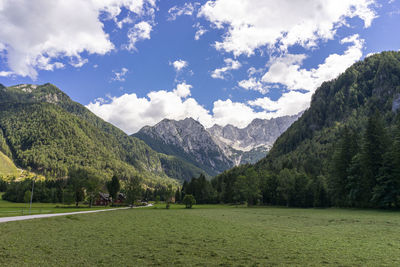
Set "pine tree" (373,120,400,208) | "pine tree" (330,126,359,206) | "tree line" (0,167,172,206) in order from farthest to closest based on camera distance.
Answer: "tree line" (0,167,172,206) < "pine tree" (330,126,359,206) < "pine tree" (373,120,400,208)

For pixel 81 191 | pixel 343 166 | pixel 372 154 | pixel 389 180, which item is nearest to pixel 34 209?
pixel 81 191

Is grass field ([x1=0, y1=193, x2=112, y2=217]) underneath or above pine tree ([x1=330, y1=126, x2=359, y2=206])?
underneath

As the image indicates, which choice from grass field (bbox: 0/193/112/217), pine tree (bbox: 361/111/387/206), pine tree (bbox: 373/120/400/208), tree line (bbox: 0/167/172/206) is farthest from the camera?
tree line (bbox: 0/167/172/206)

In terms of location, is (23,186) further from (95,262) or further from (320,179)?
(95,262)

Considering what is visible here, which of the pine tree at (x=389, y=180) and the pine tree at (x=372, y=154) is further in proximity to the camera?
the pine tree at (x=372, y=154)

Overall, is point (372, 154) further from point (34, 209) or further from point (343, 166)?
point (34, 209)

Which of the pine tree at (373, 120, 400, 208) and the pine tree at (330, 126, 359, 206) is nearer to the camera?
the pine tree at (373, 120, 400, 208)

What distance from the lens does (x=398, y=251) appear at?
16.2m

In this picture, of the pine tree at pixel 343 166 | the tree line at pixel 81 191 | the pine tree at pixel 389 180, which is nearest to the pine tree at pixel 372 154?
the pine tree at pixel 389 180

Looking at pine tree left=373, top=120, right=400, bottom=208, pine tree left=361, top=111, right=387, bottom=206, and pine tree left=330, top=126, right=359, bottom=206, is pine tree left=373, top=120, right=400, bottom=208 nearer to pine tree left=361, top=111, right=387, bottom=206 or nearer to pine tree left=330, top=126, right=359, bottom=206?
pine tree left=361, top=111, right=387, bottom=206

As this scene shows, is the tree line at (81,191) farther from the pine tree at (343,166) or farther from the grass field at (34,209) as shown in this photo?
the pine tree at (343,166)

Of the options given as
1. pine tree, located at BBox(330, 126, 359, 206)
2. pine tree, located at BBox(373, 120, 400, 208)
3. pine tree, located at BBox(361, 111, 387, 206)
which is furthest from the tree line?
pine tree, located at BBox(373, 120, 400, 208)

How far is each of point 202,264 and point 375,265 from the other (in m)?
9.12

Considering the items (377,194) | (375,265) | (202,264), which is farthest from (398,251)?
(377,194)
